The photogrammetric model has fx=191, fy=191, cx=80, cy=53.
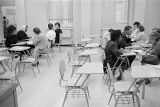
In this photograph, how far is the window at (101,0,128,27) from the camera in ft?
27.8

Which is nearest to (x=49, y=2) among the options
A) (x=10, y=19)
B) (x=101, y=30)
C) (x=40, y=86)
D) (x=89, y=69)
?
(x=10, y=19)

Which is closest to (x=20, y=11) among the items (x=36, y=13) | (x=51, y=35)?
(x=36, y=13)

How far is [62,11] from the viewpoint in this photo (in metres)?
8.73

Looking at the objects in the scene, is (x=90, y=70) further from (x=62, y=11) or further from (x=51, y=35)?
(x=62, y=11)

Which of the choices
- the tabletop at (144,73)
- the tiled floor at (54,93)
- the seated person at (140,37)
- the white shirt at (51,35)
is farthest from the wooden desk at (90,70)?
the white shirt at (51,35)

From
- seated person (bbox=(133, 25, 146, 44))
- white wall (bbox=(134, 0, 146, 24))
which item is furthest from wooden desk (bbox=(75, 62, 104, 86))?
white wall (bbox=(134, 0, 146, 24))

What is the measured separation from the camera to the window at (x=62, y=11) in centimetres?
864

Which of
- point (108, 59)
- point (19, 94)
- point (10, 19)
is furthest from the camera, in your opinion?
point (10, 19)

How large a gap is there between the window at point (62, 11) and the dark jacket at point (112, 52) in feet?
16.5

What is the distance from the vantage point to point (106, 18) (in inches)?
339

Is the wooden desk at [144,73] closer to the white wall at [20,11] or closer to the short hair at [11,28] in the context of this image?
the short hair at [11,28]

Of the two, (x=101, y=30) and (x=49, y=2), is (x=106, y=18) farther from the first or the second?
(x=49, y=2)

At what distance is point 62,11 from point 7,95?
772cm

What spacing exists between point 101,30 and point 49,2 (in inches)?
106
